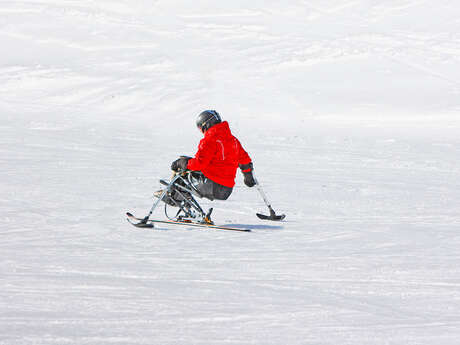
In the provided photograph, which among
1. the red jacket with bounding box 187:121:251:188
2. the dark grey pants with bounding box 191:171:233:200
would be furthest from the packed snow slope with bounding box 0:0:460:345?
the red jacket with bounding box 187:121:251:188

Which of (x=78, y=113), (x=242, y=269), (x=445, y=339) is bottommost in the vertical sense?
(x=78, y=113)

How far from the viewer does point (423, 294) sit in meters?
4.67

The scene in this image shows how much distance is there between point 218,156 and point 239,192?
2.89 m

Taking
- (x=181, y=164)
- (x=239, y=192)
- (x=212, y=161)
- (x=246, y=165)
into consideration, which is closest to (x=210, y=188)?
(x=212, y=161)

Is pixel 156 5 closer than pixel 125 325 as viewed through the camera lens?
No

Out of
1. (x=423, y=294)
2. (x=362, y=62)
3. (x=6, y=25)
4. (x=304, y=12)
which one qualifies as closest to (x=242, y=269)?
(x=423, y=294)

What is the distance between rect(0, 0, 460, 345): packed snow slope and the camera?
13.4 ft

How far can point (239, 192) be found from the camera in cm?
984

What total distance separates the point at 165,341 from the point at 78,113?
18303 millimetres

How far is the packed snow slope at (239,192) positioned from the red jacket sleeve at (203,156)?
0.69 m

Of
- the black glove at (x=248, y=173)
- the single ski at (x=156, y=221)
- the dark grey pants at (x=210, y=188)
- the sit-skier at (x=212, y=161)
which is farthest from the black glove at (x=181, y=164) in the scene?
the black glove at (x=248, y=173)

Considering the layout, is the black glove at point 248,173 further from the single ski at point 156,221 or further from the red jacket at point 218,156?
the single ski at point 156,221

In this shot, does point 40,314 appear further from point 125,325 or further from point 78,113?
point 78,113

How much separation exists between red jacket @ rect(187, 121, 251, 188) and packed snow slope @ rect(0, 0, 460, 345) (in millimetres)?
650
